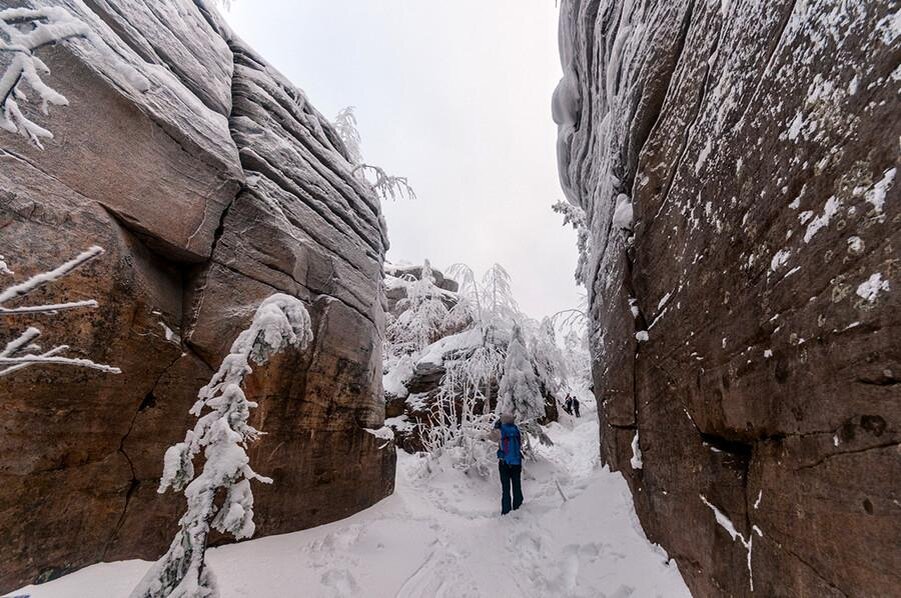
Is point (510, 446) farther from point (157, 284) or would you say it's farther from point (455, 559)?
point (157, 284)

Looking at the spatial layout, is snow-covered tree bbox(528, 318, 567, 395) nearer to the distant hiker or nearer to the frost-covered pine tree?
the frost-covered pine tree

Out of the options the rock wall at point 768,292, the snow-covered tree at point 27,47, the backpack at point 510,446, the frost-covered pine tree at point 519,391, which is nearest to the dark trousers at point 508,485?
the backpack at point 510,446

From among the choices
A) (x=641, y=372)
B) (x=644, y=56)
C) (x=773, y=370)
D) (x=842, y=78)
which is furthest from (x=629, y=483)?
(x=644, y=56)

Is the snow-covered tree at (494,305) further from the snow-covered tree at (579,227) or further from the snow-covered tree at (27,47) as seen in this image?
the snow-covered tree at (27,47)

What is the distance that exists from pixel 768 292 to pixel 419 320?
1351 cm

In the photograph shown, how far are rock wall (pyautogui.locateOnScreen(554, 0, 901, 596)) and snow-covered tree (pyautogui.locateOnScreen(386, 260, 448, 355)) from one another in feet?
37.1

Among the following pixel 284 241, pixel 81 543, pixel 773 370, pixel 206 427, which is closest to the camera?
pixel 773 370

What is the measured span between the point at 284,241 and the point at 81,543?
4.02 metres

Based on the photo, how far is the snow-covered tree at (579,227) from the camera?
388 inches

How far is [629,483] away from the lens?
4.82 m

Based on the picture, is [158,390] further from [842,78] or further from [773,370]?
[842,78]

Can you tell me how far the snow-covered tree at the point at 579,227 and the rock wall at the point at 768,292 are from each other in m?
5.34

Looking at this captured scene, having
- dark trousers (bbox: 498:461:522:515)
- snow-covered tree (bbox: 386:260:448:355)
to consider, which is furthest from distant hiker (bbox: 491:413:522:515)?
snow-covered tree (bbox: 386:260:448:355)

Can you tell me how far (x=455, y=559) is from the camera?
4965 millimetres
